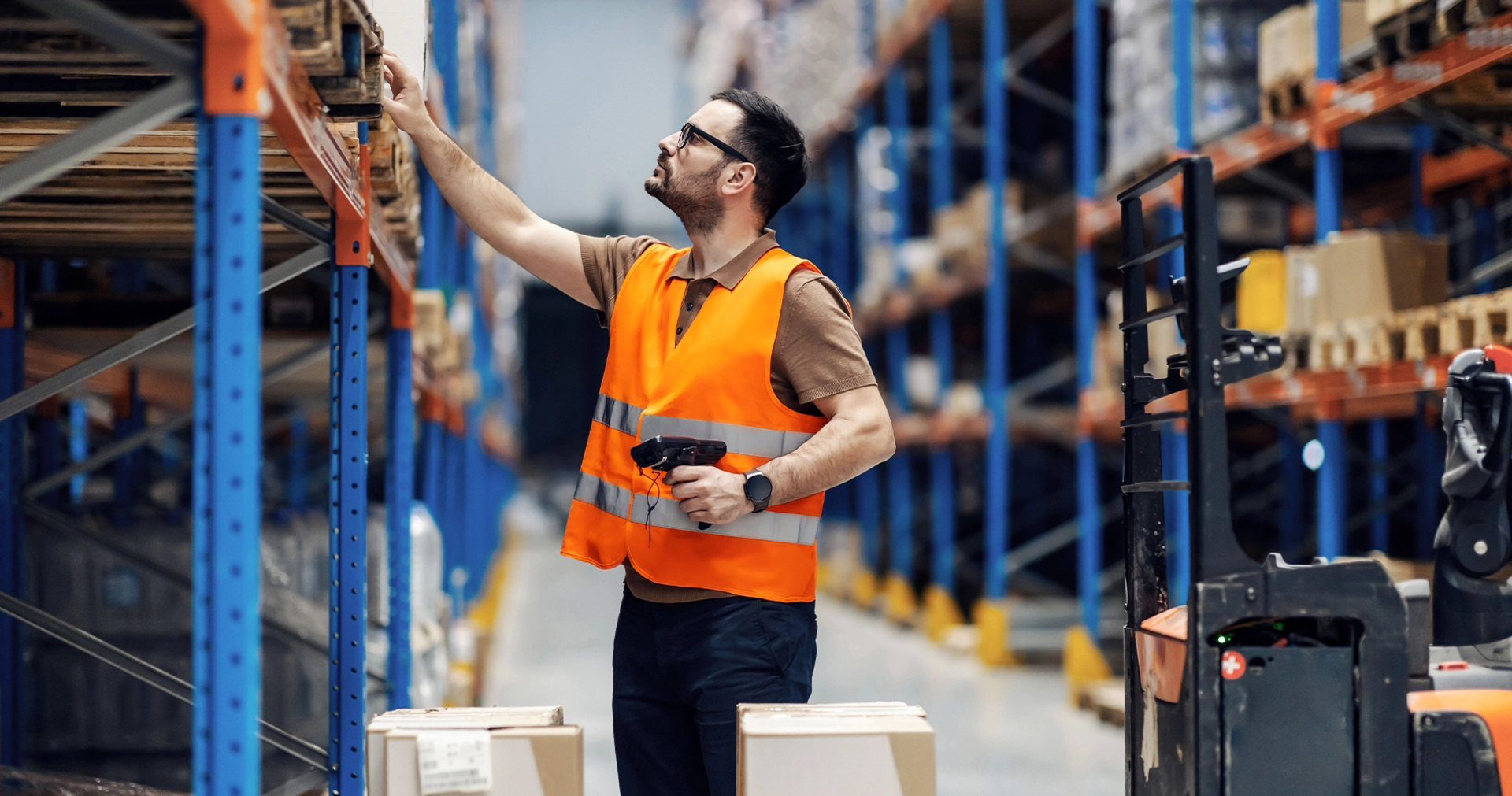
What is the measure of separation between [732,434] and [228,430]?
1049 mm

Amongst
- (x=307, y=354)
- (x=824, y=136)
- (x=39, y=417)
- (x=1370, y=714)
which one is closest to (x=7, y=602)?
(x=307, y=354)

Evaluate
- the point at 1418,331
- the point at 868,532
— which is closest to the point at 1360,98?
the point at 1418,331

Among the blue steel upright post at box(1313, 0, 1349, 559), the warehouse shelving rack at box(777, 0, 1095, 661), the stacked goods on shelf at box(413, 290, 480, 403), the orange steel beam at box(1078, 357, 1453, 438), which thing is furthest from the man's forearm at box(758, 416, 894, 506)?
the warehouse shelving rack at box(777, 0, 1095, 661)

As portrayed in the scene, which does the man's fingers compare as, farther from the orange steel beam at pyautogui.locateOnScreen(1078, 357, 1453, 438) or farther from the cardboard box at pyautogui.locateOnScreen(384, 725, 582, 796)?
the orange steel beam at pyautogui.locateOnScreen(1078, 357, 1453, 438)

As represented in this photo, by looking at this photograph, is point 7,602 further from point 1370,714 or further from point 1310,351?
point 1310,351

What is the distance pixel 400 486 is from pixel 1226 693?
9.21ft

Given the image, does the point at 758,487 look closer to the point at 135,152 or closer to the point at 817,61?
the point at 135,152

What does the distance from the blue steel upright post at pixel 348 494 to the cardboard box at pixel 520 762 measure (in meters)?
0.80

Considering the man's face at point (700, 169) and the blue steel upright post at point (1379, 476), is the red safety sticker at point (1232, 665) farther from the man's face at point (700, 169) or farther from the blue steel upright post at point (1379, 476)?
the blue steel upright post at point (1379, 476)

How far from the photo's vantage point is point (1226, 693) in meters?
2.47

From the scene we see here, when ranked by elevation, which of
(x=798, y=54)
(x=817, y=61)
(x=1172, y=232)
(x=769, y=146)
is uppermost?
(x=798, y=54)

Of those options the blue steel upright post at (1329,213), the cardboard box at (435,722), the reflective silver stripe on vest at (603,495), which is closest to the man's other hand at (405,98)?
the reflective silver stripe on vest at (603,495)

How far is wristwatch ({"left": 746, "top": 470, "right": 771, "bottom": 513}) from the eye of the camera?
2.62 meters

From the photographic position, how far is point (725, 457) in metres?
2.75
